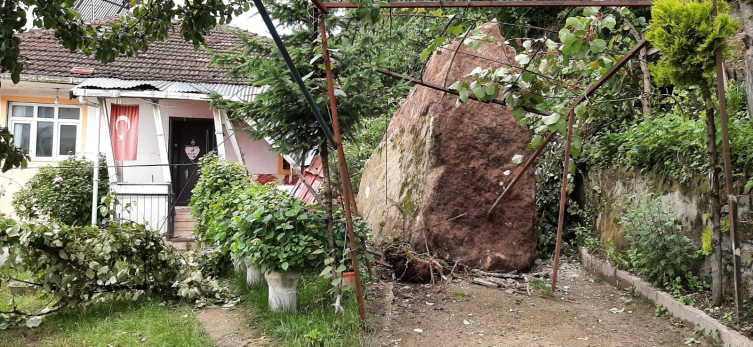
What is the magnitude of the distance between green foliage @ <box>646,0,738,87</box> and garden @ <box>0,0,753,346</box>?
12 millimetres

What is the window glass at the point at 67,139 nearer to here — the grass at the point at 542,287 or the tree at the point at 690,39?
the grass at the point at 542,287

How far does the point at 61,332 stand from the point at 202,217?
2.36 m

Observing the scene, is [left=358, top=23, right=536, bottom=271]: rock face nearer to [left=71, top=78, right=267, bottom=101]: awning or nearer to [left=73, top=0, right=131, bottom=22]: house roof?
[left=71, top=78, right=267, bottom=101]: awning

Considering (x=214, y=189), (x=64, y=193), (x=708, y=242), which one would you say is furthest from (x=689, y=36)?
(x=64, y=193)

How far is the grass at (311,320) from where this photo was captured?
132 inches

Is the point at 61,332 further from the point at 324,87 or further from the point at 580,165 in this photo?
the point at 580,165

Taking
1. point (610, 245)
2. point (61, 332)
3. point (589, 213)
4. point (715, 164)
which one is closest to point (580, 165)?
point (589, 213)

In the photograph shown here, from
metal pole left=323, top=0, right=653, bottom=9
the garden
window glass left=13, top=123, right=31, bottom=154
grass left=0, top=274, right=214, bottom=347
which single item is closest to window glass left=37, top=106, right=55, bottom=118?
window glass left=13, top=123, right=31, bottom=154

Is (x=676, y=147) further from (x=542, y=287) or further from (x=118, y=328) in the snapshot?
(x=118, y=328)

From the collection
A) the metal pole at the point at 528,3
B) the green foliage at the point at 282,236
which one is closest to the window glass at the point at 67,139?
the green foliage at the point at 282,236

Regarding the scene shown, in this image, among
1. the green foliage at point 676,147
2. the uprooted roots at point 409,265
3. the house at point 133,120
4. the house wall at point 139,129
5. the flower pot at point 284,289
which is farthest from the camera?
the house wall at point 139,129

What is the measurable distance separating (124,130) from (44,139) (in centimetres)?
258

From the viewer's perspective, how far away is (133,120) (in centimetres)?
1019

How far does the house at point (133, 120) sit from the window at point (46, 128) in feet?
0.06
